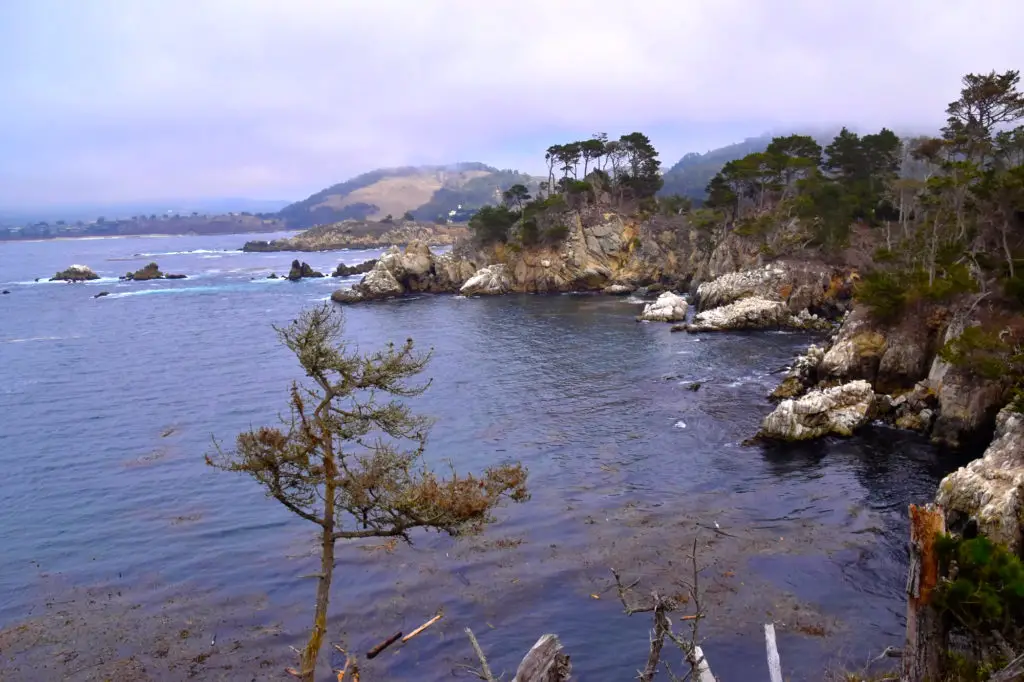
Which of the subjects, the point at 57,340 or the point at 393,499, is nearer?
the point at 393,499

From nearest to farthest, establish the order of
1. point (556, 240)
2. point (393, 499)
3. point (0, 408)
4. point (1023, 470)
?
point (393, 499), point (1023, 470), point (0, 408), point (556, 240)

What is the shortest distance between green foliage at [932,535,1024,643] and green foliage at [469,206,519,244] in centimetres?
9446

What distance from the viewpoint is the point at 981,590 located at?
41.4 ft

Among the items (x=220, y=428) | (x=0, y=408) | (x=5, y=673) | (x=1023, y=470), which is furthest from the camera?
(x=0, y=408)

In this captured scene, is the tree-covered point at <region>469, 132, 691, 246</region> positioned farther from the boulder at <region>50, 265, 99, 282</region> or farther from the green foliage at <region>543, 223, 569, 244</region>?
the boulder at <region>50, 265, 99, 282</region>

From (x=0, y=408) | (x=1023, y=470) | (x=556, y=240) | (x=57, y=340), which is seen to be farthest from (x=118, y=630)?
(x=556, y=240)

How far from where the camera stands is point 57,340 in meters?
70.6

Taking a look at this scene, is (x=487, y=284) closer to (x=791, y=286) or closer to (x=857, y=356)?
(x=791, y=286)

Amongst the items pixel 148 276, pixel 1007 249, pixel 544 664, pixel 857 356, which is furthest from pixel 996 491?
pixel 148 276

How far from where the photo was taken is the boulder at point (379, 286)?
97750 mm

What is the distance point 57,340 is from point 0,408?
2795 cm

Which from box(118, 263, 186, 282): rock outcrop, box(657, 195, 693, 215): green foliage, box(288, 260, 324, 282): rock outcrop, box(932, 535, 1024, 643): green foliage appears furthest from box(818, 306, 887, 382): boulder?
box(118, 263, 186, 282): rock outcrop

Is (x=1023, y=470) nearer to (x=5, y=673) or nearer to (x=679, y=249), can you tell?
(x=5, y=673)

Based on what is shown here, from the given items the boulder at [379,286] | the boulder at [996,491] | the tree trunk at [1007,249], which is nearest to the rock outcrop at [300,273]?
the boulder at [379,286]
